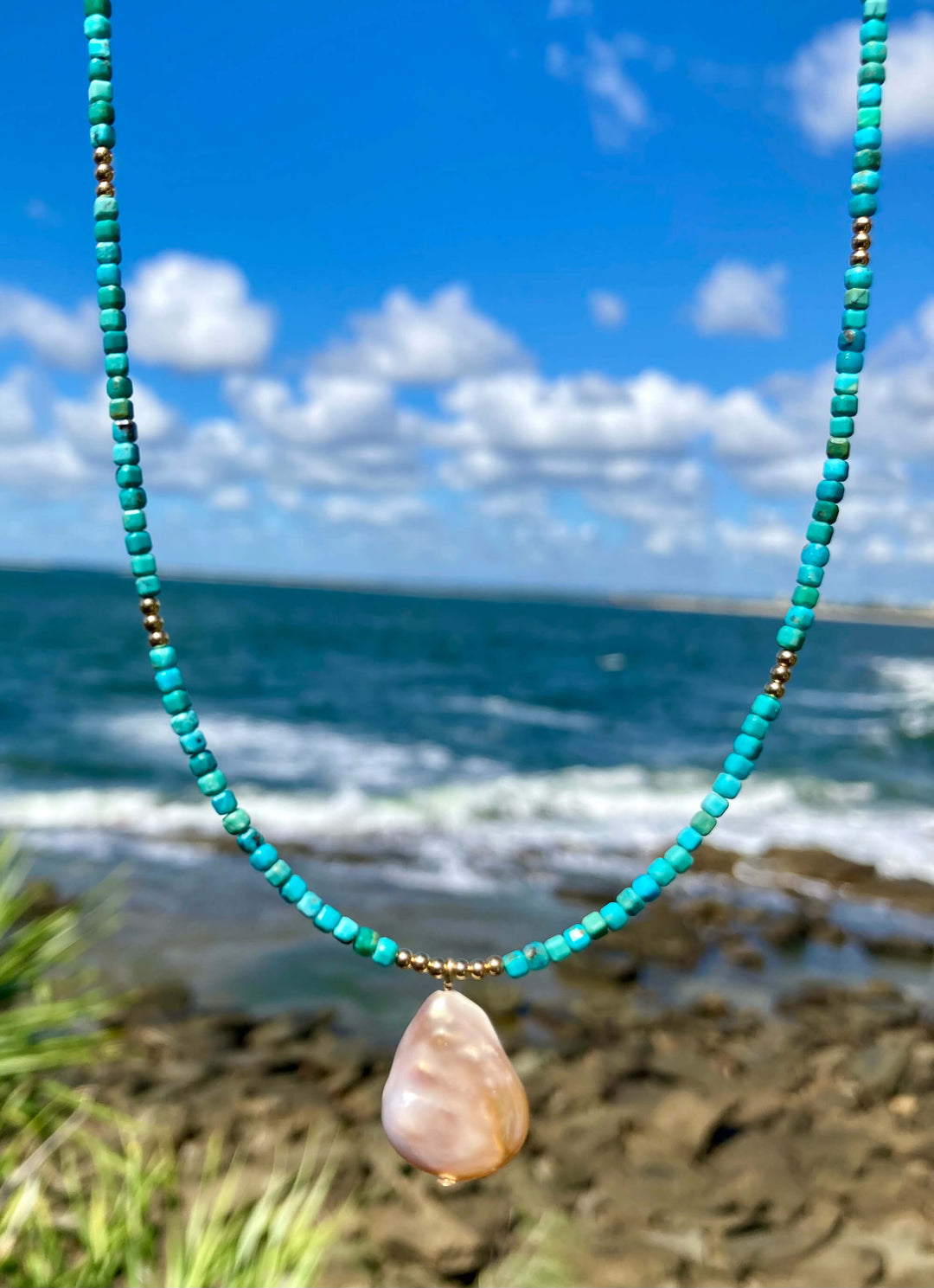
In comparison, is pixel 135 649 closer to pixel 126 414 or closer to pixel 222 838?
pixel 222 838

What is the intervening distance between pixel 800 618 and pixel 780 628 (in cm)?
15

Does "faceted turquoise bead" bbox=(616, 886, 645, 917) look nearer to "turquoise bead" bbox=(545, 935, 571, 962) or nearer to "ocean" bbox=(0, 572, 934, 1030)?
"turquoise bead" bbox=(545, 935, 571, 962)

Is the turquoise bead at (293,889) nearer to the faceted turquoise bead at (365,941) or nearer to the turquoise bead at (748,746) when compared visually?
the faceted turquoise bead at (365,941)

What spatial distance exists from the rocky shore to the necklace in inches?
160

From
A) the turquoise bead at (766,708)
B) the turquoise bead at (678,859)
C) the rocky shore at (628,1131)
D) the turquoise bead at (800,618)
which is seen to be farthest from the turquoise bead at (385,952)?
the rocky shore at (628,1131)

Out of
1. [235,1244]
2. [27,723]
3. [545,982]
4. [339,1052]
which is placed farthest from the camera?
[27,723]

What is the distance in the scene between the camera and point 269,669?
40.9 m

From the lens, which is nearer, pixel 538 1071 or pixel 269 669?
pixel 538 1071

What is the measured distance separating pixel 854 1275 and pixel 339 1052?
3.88 meters

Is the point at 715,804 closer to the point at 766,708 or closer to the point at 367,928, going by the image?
the point at 766,708

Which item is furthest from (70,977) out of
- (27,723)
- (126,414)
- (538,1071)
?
(27,723)

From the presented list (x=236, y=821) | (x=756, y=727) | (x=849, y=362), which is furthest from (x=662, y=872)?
(x=849, y=362)

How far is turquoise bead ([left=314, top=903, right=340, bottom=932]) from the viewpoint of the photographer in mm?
1738

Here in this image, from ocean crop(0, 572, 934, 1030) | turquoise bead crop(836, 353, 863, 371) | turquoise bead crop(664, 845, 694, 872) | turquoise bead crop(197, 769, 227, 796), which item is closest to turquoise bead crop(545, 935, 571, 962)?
turquoise bead crop(664, 845, 694, 872)
